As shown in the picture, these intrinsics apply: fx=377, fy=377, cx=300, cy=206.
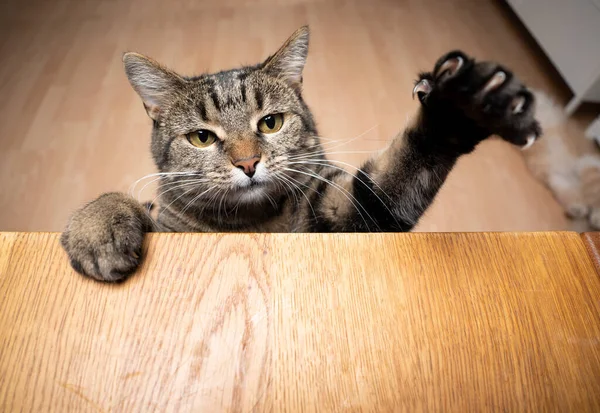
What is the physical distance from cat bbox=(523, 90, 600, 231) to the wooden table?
1.27 metres

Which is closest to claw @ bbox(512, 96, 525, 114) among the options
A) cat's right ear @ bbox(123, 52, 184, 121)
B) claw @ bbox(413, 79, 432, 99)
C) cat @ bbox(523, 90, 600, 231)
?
claw @ bbox(413, 79, 432, 99)

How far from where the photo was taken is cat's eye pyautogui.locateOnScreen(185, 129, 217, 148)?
0.83 metres

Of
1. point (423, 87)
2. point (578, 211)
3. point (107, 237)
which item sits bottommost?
point (107, 237)

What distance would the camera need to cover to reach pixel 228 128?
81 cm

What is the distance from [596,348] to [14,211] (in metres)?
1.84

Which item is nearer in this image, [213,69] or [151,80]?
[151,80]

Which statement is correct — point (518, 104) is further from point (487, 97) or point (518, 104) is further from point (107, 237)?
point (107, 237)

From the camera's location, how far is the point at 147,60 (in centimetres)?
82

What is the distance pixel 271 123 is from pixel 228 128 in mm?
109

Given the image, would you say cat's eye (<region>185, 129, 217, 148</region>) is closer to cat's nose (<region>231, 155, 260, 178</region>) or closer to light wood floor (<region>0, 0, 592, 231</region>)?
cat's nose (<region>231, 155, 260, 178</region>)

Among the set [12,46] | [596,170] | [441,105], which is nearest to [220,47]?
[12,46]

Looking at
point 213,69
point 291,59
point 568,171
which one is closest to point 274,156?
point 291,59

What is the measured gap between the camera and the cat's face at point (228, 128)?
783mm

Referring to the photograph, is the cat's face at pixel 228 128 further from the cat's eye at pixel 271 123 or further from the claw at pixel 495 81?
the claw at pixel 495 81
